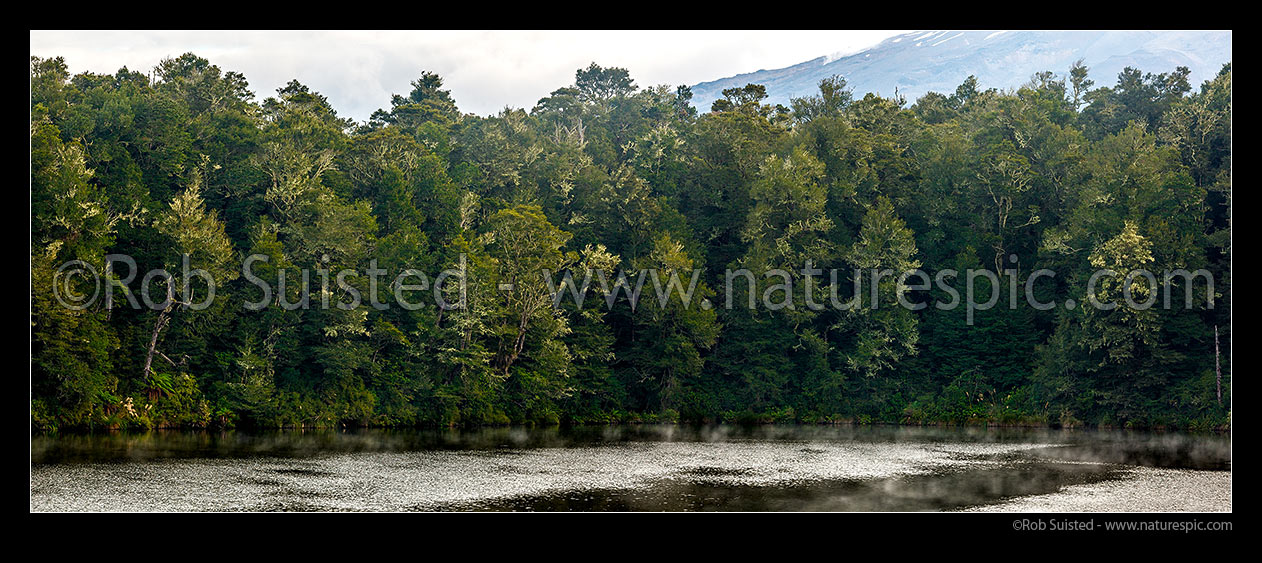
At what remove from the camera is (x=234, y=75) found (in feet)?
166

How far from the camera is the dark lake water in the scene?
25672mm

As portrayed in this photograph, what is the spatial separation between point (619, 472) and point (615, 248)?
23.7 meters

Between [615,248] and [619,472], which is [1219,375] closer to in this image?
[615,248]

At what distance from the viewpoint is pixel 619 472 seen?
3148 cm

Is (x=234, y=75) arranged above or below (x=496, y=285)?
above

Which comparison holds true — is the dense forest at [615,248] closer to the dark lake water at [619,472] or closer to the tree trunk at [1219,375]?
the tree trunk at [1219,375]

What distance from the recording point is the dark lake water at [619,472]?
84.2ft

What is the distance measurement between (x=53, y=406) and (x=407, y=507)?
17.8 m

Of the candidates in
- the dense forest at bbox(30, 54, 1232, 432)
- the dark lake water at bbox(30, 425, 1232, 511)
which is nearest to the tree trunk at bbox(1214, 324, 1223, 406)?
the dense forest at bbox(30, 54, 1232, 432)

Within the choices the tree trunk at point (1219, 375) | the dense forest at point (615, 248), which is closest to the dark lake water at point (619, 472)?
the tree trunk at point (1219, 375)

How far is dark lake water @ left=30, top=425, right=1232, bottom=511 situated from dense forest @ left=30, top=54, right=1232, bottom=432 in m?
3.29

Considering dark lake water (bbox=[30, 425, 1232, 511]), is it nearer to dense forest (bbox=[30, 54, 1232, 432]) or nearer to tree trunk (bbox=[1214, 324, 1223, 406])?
tree trunk (bbox=[1214, 324, 1223, 406])
